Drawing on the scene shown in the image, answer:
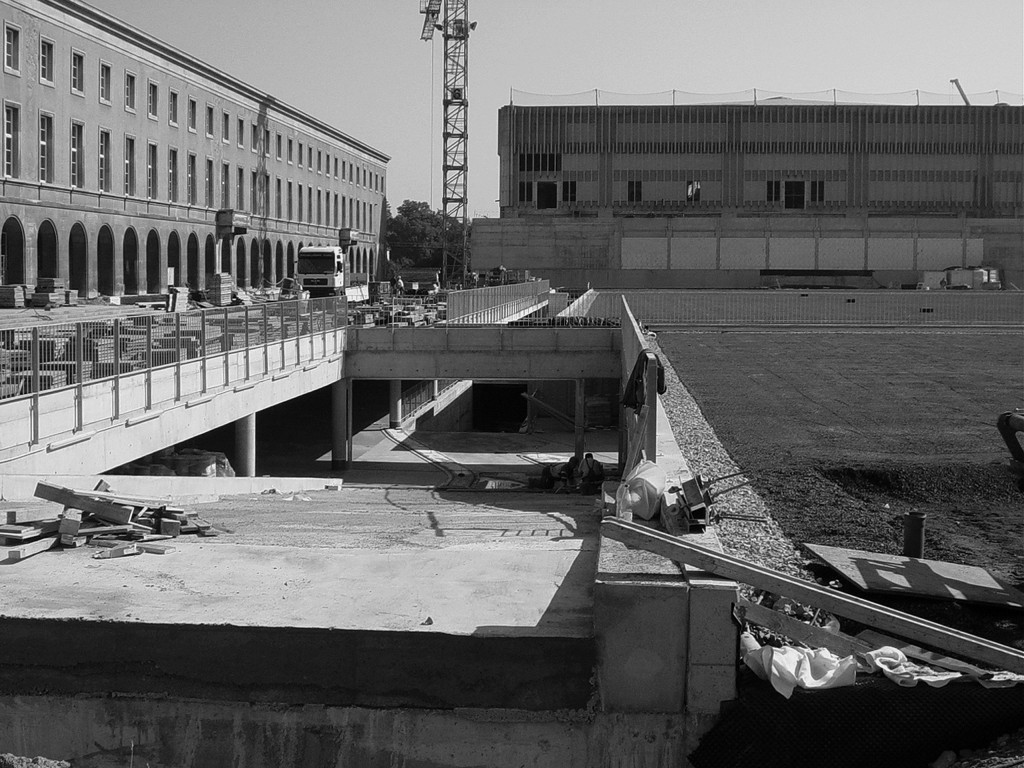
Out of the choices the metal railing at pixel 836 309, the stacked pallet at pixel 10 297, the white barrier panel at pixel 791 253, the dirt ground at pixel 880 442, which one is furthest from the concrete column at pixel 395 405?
the white barrier panel at pixel 791 253

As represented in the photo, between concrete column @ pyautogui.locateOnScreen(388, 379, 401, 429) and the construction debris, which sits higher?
the construction debris

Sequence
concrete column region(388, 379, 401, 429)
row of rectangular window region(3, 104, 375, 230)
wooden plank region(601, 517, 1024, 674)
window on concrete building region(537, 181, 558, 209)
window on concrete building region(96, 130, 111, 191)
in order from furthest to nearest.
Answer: window on concrete building region(537, 181, 558, 209) → window on concrete building region(96, 130, 111, 191) → row of rectangular window region(3, 104, 375, 230) → concrete column region(388, 379, 401, 429) → wooden plank region(601, 517, 1024, 674)

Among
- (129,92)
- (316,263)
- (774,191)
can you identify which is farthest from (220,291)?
(774,191)

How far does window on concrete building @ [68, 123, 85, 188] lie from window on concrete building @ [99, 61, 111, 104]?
2751mm

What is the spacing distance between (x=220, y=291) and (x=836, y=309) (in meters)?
34.8

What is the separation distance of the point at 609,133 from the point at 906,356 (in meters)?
72.2

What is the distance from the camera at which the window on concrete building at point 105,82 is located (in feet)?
206

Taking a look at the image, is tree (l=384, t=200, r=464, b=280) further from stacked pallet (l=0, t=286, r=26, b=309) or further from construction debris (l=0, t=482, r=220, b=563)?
construction debris (l=0, t=482, r=220, b=563)

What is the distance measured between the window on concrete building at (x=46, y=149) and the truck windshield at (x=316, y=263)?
46.6 ft

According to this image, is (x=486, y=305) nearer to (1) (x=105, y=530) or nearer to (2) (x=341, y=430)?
(2) (x=341, y=430)

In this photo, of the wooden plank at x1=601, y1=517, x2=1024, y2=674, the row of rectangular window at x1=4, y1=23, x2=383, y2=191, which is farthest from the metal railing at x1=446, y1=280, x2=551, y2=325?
the wooden plank at x1=601, y1=517, x2=1024, y2=674

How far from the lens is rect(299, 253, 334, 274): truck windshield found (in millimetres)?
66562

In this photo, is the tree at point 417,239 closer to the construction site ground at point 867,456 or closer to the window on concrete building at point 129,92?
the window on concrete building at point 129,92

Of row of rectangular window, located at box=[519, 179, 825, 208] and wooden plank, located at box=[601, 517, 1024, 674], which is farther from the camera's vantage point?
row of rectangular window, located at box=[519, 179, 825, 208]
